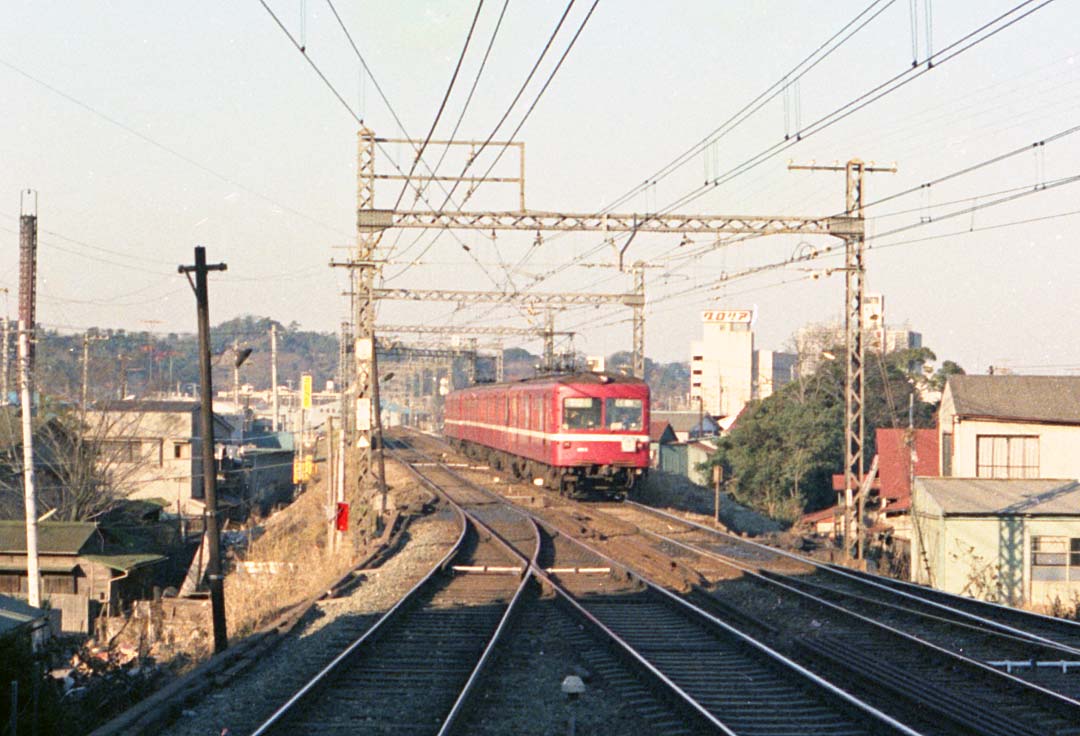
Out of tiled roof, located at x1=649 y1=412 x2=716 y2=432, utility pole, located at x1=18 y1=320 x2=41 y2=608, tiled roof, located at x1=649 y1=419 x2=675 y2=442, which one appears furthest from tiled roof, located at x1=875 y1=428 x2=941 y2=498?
tiled roof, located at x1=649 y1=412 x2=716 y2=432

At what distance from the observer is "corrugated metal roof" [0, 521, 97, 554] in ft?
82.3

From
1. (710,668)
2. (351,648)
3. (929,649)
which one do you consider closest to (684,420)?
(929,649)

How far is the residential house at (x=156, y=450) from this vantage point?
127 ft

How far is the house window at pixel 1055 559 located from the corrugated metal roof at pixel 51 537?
64.9 ft

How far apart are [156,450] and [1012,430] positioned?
2831cm

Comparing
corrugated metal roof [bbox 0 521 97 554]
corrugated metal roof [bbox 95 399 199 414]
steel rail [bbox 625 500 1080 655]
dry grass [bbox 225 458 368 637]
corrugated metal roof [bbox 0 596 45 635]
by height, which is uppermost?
corrugated metal roof [bbox 95 399 199 414]

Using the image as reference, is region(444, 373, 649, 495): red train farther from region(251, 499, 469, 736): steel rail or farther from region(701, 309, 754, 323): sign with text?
region(701, 309, 754, 323): sign with text

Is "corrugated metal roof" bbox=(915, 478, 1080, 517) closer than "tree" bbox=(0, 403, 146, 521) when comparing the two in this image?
Yes

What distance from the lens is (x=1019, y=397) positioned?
87.9 ft

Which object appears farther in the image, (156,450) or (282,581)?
(156,450)

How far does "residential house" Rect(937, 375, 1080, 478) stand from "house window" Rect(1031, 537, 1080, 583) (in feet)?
17.2

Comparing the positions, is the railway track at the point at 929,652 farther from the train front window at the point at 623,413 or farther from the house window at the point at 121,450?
the house window at the point at 121,450

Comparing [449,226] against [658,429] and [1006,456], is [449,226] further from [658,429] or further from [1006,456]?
[658,429]

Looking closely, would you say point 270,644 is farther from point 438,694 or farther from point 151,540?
point 151,540
